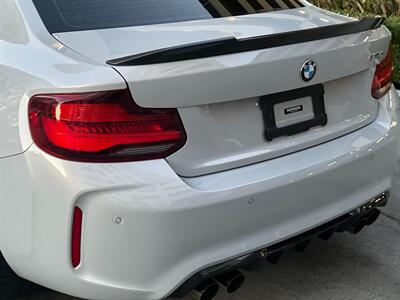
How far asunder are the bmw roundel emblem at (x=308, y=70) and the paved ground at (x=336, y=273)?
113cm

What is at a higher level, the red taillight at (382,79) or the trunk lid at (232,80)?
the trunk lid at (232,80)

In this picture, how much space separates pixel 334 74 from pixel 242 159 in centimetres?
61

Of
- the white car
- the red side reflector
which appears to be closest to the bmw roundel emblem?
the white car

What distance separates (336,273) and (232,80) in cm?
144

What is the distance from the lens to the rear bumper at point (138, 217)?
6.73ft

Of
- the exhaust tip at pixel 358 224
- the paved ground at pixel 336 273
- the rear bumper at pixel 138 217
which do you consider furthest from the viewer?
the paved ground at pixel 336 273

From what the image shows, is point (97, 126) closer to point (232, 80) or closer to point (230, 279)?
point (232, 80)

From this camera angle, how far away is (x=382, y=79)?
9.54 feet

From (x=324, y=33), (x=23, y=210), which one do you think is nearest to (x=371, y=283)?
(x=324, y=33)

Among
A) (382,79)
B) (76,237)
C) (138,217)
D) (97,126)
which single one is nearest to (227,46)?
(97,126)

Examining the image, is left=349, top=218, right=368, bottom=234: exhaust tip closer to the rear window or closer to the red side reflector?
the rear window

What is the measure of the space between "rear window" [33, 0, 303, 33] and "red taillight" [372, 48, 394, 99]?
69 centimetres

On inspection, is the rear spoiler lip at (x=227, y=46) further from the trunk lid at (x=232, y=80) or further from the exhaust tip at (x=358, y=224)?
the exhaust tip at (x=358, y=224)

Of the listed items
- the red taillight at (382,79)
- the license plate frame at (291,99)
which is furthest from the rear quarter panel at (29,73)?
the red taillight at (382,79)
